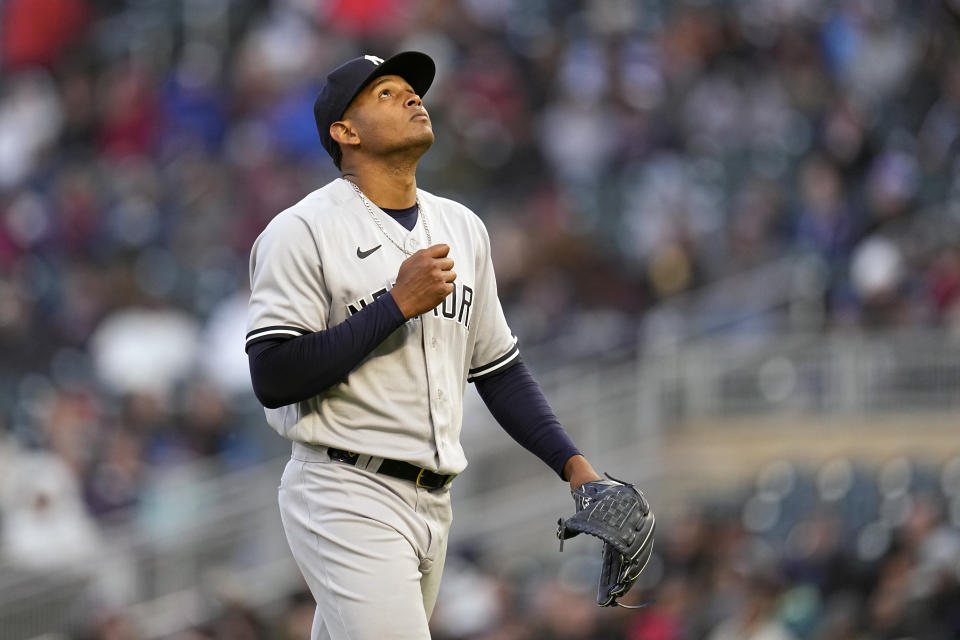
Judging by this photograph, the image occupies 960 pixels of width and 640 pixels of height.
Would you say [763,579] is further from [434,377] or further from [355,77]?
[355,77]

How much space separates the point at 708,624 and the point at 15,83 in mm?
9384

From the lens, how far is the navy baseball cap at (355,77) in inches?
167

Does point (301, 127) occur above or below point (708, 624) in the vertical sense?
above

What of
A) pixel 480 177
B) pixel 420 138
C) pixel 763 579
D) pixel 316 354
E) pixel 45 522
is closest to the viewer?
pixel 316 354

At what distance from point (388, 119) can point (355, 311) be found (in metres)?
0.50

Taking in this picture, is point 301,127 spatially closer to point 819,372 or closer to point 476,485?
point 476,485

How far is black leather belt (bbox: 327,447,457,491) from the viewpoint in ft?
13.5

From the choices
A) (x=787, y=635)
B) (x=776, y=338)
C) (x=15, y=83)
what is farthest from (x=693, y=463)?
(x=15, y=83)

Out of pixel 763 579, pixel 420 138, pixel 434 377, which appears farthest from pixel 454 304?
pixel 763 579

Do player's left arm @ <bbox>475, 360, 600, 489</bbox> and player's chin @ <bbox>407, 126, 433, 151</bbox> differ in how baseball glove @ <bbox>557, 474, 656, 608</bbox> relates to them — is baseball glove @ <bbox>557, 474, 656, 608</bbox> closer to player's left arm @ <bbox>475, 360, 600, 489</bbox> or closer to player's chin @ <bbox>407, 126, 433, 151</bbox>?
player's left arm @ <bbox>475, 360, 600, 489</bbox>

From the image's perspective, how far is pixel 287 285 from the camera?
4.06 meters

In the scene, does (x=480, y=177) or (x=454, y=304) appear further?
(x=480, y=177)

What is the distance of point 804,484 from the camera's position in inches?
366

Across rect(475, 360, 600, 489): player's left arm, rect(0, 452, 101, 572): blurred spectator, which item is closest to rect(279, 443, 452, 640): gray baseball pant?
rect(475, 360, 600, 489): player's left arm
